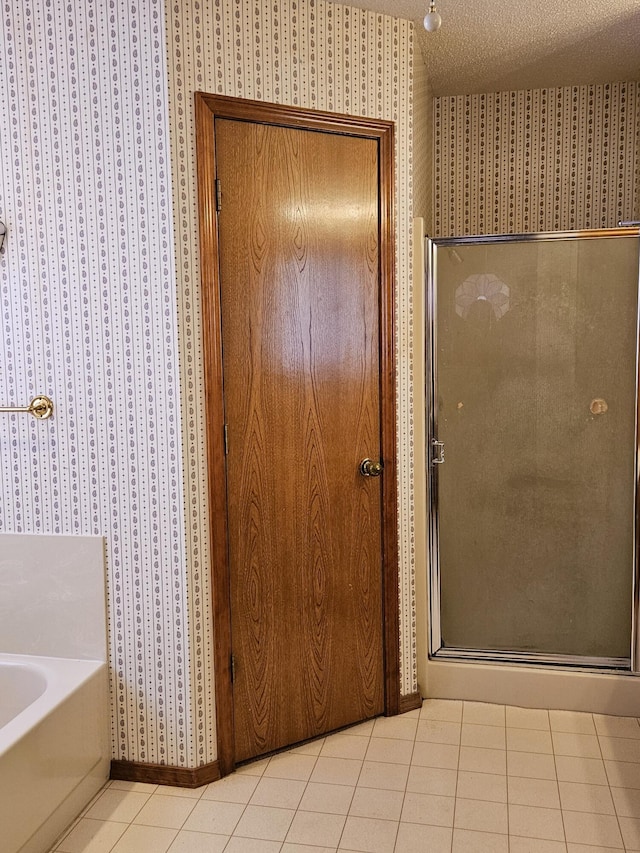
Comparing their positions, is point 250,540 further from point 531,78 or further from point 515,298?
point 531,78

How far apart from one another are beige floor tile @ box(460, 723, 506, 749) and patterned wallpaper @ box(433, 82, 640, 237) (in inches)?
80.9

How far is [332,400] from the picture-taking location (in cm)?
263

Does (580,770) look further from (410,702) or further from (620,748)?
(410,702)

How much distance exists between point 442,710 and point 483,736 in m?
0.22

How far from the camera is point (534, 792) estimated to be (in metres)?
2.34

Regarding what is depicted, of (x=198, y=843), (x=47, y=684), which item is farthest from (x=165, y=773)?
(x=47, y=684)

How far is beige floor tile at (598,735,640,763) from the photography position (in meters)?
2.53

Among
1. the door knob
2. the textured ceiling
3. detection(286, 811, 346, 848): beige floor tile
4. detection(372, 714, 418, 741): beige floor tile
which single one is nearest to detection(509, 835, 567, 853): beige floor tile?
detection(286, 811, 346, 848): beige floor tile

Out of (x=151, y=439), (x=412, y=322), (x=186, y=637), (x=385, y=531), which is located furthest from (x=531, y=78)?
(x=186, y=637)

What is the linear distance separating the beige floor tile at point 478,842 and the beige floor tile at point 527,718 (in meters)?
A: 0.65

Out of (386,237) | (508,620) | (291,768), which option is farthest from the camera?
(508,620)

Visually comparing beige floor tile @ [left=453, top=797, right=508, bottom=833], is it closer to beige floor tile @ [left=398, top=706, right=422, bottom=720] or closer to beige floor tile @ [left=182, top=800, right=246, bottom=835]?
beige floor tile @ [left=398, top=706, right=422, bottom=720]

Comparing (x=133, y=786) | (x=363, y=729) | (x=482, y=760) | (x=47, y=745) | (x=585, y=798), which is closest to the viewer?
(x=47, y=745)

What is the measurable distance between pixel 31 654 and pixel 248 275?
1390mm
